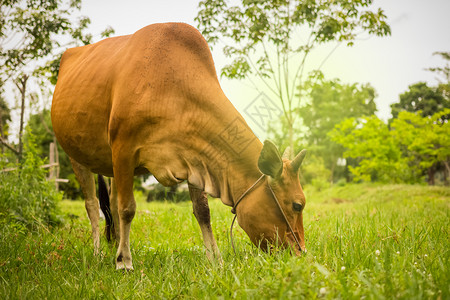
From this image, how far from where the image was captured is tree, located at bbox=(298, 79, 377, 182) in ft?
109

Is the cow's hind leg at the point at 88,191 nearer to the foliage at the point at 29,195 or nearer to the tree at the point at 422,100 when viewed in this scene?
the foliage at the point at 29,195

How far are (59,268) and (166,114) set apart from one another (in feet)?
5.10

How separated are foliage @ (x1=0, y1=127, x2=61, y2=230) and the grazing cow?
2551 millimetres

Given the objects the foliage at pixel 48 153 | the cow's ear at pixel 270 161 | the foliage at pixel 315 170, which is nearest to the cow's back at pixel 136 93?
the cow's ear at pixel 270 161

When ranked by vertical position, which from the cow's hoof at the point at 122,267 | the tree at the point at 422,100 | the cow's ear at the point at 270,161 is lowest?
the cow's hoof at the point at 122,267

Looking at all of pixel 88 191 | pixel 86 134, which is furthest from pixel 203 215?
pixel 88 191

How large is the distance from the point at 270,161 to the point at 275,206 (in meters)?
0.38

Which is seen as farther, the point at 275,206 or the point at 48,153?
the point at 48,153

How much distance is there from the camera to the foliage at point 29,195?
203 inches

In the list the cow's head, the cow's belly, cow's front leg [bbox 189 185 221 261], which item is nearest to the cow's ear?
the cow's head

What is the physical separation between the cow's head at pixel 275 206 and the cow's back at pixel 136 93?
70 centimetres

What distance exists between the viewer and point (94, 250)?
12.3ft

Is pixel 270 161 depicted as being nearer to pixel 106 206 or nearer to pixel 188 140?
pixel 188 140

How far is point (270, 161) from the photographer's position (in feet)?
9.28
